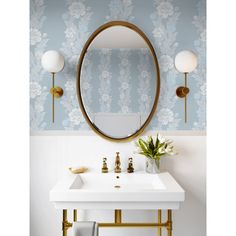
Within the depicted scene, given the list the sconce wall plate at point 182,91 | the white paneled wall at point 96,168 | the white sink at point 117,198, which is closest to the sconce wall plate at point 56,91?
the white paneled wall at point 96,168

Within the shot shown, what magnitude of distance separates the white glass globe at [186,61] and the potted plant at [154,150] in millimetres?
516

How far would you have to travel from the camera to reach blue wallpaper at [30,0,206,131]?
227 cm

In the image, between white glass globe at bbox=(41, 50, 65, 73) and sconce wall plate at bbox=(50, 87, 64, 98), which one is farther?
sconce wall plate at bbox=(50, 87, 64, 98)

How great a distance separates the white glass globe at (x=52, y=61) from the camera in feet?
6.98

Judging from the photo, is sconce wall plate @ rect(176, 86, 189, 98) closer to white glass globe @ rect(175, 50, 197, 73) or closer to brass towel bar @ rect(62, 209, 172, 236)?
white glass globe @ rect(175, 50, 197, 73)

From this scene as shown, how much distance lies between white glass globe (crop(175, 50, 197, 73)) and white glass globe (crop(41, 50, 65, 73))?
85 centimetres

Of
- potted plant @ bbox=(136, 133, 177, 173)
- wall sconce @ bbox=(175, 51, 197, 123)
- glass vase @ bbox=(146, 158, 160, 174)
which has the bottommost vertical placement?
glass vase @ bbox=(146, 158, 160, 174)

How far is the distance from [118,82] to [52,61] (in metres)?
0.51

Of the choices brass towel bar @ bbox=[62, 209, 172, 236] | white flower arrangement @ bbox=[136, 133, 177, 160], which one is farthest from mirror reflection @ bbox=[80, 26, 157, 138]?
brass towel bar @ bbox=[62, 209, 172, 236]

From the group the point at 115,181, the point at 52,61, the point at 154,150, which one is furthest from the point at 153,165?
the point at 52,61

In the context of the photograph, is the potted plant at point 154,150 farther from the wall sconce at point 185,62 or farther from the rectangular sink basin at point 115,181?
the wall sconce at point 185,62

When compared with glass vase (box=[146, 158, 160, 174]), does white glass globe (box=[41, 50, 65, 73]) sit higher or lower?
higher
